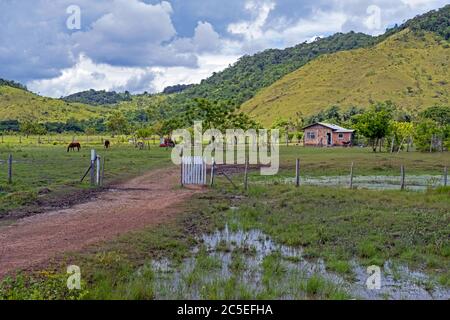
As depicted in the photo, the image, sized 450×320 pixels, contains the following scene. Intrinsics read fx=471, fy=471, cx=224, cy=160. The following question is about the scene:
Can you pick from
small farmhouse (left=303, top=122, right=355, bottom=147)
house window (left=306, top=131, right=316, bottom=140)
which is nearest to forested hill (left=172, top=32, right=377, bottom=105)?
house window (left=306, top=131, right=316, bottom=140)

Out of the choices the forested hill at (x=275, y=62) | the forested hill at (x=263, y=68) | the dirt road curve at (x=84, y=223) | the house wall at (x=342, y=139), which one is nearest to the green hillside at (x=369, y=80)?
the forested hill at (x=275, y=62)

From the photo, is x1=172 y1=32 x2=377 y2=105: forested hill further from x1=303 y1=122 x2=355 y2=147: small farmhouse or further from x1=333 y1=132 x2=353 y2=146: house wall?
x1=333 y1=132 x2=353 y2=146: house wall

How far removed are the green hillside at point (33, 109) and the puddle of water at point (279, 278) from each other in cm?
10891

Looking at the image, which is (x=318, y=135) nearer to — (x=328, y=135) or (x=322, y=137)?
(x=322, y=137)

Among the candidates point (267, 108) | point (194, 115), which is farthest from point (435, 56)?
point (194, 115)

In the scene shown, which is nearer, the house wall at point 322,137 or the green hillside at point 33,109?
the house wall at point 322,137

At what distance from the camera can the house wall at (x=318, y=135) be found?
7069 cm

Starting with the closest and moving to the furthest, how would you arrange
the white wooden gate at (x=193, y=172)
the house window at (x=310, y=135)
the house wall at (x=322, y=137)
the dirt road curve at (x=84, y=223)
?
the dirt road curve at (x=84, y=223) → the white wooden gate at (x=193, y=172) → the house wall at (x=322, y=137) → the house window at (x=310, y=135)

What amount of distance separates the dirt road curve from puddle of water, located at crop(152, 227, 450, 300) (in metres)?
2.33

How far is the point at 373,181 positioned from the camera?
81.4ft

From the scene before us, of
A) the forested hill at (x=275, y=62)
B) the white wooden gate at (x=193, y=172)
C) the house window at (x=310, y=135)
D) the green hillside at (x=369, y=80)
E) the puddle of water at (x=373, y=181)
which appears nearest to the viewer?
the white wooden gate at (x=193, y=172)

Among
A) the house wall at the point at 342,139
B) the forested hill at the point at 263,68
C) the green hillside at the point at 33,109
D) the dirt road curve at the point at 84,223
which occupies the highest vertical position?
the forested hill at the point at 263,68

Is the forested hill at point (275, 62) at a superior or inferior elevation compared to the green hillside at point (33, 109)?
superior

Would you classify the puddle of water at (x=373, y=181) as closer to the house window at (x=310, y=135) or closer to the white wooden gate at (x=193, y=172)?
the white wooden gate at (x=193, y=172)
